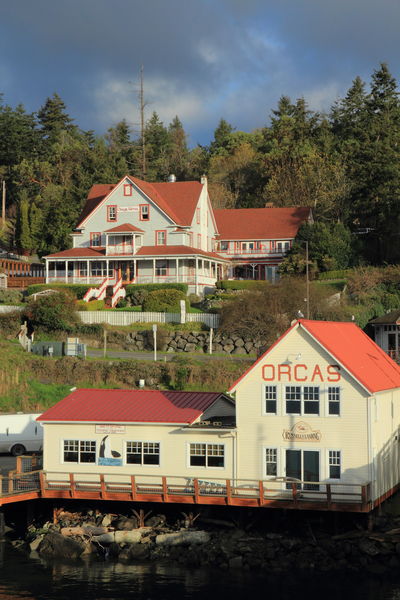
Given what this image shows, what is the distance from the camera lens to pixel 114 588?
102ft

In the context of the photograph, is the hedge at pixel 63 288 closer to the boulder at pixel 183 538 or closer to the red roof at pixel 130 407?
the red roof at pixel 130 407

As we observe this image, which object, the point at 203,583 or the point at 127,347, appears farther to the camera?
the point at 127,347

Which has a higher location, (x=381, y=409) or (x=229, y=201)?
(x=229, y=201)

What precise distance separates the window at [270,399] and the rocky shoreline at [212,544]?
4.72 m

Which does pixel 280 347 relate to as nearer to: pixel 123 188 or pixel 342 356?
pixel 342 356

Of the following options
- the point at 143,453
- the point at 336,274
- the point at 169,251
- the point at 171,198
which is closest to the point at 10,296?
the point at 169,251

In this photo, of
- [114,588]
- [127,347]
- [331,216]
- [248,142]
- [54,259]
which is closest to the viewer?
[114,588]

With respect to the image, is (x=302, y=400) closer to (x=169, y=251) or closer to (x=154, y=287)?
(x=154, y=287)

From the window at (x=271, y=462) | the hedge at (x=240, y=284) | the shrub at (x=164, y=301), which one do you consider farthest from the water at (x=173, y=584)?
the hedge at (x=240, y=284)

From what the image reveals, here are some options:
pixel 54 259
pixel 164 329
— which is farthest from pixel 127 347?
pixel 54 259

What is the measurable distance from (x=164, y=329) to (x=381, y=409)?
29576 mm

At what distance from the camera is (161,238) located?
270 ft

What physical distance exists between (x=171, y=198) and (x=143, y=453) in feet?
168

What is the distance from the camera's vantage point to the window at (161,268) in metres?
79.4
